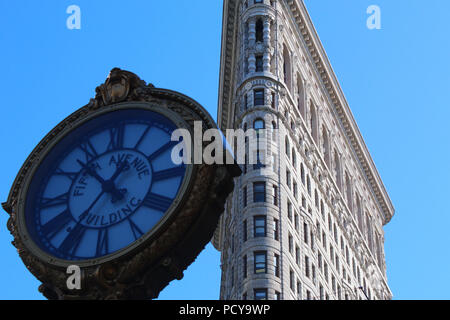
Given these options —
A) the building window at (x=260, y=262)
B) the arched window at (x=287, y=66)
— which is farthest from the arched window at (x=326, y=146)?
the building window at (x=260, y=262)

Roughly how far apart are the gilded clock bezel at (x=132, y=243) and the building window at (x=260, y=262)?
181 ft

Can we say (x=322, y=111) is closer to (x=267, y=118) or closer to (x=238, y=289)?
(x=267, y=118)

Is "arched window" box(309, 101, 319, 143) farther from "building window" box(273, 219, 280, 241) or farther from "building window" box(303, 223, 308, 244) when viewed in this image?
"building window" box(273, 219, 280, 241)

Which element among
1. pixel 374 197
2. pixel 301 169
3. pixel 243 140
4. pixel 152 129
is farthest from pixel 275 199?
pixel 152 129

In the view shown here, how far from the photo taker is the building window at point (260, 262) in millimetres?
61312

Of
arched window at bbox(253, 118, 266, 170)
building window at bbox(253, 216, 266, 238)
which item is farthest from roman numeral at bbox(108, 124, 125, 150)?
arched window at bbox(253, 118, 266, 170)

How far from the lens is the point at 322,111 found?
87.9m

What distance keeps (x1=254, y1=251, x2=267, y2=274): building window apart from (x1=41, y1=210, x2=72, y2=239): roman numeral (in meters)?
55.6

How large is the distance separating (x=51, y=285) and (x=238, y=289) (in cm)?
5643

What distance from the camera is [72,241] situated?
595 centimetres

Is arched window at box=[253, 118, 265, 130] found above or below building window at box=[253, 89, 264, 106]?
below

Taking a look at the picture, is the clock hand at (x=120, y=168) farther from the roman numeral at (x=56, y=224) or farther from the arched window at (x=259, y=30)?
the arched window at (x=259, y=30)

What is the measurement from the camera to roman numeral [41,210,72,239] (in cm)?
605
